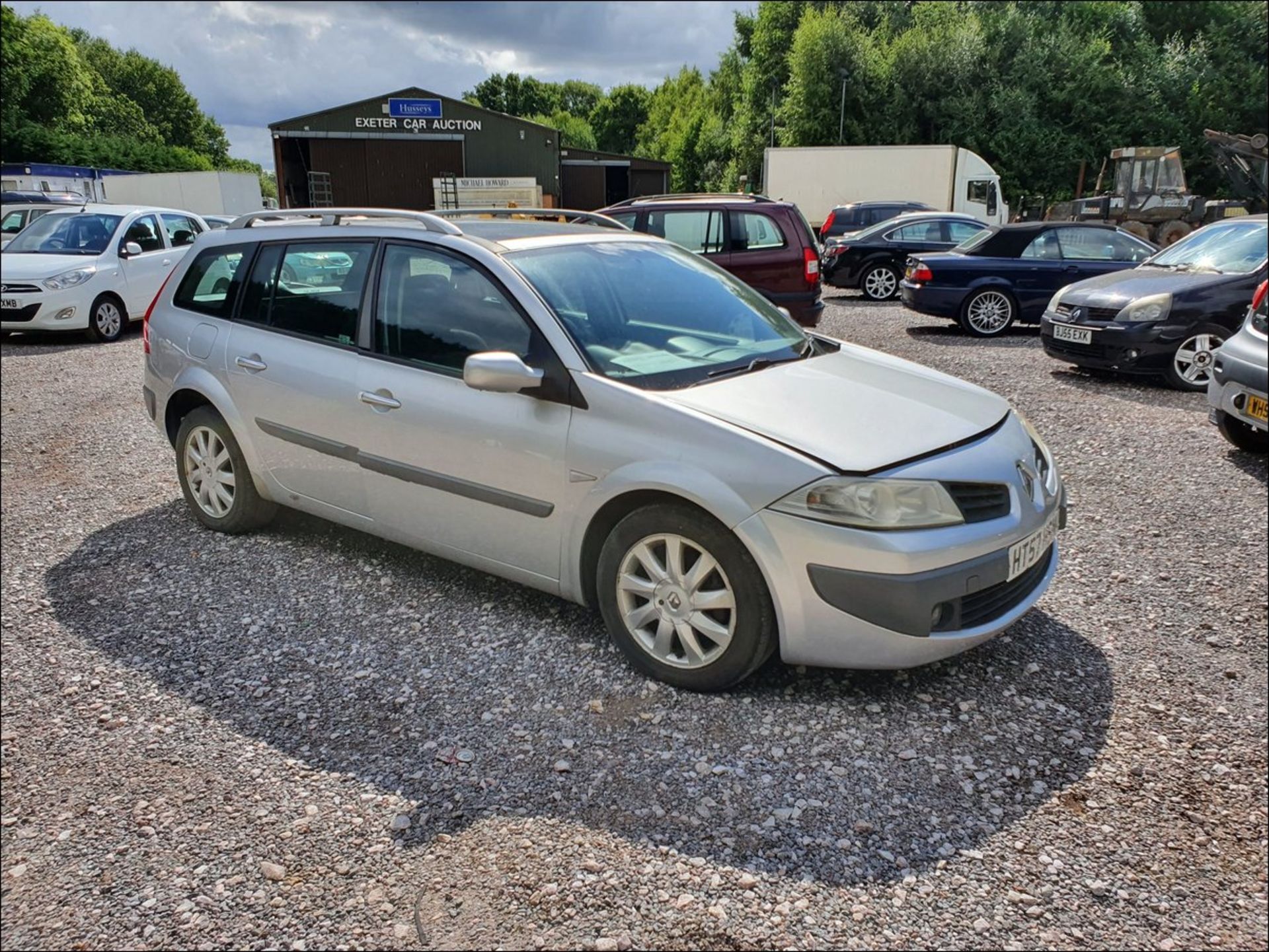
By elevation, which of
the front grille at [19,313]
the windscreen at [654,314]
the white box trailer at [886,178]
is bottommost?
the front grille at [19,313]

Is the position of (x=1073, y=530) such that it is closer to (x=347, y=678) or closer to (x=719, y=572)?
(x=719, y=572)

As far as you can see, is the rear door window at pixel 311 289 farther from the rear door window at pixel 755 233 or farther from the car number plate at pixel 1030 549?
the rear door window at pixel 755 233

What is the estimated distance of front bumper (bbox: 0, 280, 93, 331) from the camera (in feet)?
36.6

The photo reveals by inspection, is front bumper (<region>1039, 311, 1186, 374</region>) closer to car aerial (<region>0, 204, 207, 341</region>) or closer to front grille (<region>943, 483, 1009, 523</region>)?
front grille (<region>943, 483, 1009, 523</region>)

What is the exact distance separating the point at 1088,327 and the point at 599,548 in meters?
7.19

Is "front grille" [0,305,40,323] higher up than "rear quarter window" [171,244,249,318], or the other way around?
"rear quarter window" [171,244,249,318]

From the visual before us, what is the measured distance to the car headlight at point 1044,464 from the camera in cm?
354

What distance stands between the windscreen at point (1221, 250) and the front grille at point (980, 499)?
22.8 ft

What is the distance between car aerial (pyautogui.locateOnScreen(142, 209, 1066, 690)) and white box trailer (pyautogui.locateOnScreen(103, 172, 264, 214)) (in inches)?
1388

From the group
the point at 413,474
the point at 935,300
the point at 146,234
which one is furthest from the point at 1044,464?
the point at 146,234

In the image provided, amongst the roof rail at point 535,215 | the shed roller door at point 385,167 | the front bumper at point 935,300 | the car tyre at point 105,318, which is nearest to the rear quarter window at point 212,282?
the roof rail at point 535,215

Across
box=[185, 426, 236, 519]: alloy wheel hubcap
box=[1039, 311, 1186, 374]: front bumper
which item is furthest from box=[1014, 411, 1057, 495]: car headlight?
box=[1039, 311, 1186, 374]: front bumper

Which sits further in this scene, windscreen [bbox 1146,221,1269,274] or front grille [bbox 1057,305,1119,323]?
front grille [bbox 1057,305,1119,323]

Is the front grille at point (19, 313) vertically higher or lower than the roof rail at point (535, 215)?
lower
